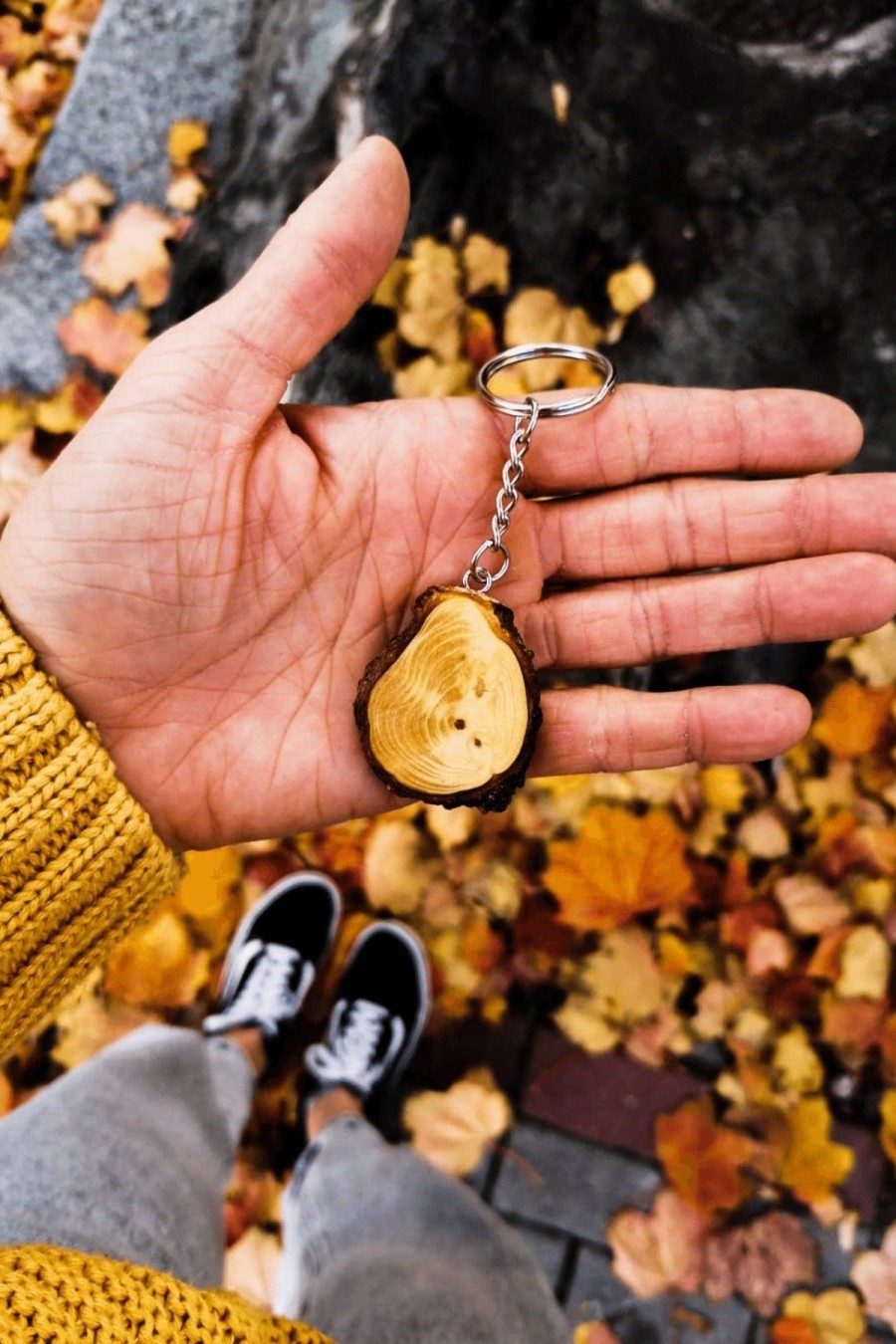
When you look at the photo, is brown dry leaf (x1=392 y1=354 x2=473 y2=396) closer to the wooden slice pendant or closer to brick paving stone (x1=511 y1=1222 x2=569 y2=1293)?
the wooden slice pendant

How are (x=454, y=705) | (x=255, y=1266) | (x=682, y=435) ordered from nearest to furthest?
(x=454, y=705)
(x=682, y=435)
(x=255, y=1266)

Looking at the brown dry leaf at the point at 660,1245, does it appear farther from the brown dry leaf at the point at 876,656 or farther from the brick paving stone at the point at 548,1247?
the brown dry leaf at the point at 876,656

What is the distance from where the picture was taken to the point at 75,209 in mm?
3258

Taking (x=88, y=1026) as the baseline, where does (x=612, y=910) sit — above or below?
below

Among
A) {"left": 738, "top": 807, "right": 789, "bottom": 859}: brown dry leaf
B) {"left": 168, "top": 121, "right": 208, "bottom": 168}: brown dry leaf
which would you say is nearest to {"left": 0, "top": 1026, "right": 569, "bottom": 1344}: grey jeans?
{"left": 738, "top": 807, "right": 789, "bottom": 859}: brown dry leaf

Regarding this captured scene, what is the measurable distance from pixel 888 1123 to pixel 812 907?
693mm

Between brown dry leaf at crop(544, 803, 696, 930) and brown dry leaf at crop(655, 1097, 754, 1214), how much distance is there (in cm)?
64

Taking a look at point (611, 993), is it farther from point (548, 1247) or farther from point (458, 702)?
point (458, 702)

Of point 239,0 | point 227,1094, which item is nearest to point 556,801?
point 227,1094

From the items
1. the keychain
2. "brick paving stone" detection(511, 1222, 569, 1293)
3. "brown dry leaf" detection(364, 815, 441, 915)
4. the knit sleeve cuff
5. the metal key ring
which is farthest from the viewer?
"brown dry leaf" detection(364, 815, 441, 915)

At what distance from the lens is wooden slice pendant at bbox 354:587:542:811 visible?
2.07 m

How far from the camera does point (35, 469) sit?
3.11 meters

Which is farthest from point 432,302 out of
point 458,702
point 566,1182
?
point 566,1182

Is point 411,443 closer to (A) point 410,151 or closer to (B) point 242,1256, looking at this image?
(A) point 410,151
